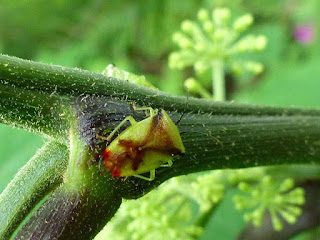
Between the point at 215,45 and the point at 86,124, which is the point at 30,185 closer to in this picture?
the point at 86,124

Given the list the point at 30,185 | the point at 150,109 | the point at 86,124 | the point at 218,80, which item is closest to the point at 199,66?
the point at 218,80

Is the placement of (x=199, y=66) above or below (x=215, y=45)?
below

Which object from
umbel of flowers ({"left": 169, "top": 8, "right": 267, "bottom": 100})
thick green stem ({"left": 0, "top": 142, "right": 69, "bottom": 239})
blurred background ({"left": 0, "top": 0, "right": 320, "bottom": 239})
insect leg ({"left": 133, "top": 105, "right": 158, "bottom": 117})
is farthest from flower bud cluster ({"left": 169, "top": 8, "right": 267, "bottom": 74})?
blurred background ({"left": 0, "top": 0, "right": 320, "bottom": 239})

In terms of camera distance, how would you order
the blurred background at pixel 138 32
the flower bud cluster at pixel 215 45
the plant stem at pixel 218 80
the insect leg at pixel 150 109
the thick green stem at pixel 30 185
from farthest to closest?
the blurred background at pixel 138 32 < the plant stem at pixel 218 80 < the flower bud cluster at pixel 215 45 < the insect leg at pixel 150 109 < the thick green stem at pixel 30 185

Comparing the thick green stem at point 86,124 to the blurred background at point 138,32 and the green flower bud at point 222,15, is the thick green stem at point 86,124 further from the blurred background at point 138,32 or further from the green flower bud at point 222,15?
the blurred background at point 138,32

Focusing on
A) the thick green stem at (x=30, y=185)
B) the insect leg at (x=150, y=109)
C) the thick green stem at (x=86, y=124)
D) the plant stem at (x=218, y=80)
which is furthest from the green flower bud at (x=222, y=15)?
the thick green stem at (x=30, y=185)

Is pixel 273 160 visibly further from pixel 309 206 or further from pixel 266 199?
pixel 309 206

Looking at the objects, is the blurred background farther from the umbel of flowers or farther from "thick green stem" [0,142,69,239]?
"thick green stem" [0,142,69,239]
